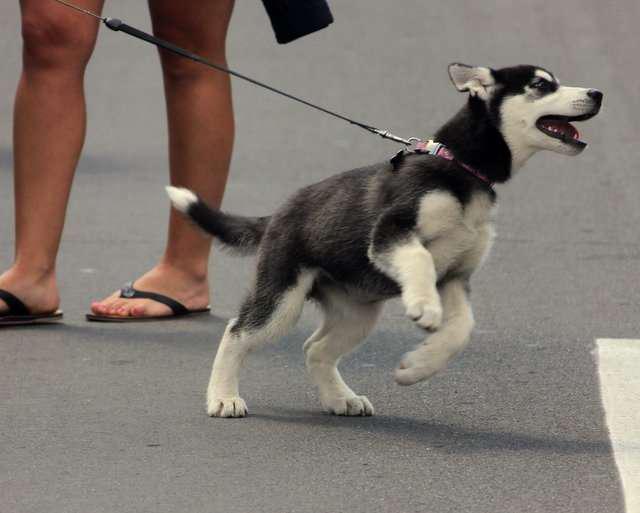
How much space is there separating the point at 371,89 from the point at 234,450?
8593 mm

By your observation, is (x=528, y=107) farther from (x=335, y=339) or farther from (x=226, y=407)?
(x=226, y=407)

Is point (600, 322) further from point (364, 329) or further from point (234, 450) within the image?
point (234, 450)

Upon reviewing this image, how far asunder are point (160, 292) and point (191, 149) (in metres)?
0.58

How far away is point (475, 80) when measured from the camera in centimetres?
557

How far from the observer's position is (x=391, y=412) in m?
5.68

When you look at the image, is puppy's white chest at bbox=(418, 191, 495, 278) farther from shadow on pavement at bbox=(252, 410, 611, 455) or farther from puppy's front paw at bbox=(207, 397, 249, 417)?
puppy's front paw at bbox=(207, 397, 249, 417)

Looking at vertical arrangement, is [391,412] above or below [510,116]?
below

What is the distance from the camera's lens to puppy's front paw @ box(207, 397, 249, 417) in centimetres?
554

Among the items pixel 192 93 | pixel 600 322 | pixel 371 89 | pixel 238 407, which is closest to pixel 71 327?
pixel 192 93

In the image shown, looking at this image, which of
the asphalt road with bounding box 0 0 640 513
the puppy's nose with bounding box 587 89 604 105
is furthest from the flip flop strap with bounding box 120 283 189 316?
the puppy's nose with bounding box 587 89 604 105

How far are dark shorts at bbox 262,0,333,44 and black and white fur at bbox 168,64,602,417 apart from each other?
1340 mm

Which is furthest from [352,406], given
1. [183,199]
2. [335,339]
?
[183,199]

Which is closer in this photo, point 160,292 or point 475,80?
point 475,80

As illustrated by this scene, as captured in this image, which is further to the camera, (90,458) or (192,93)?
(192,93)
